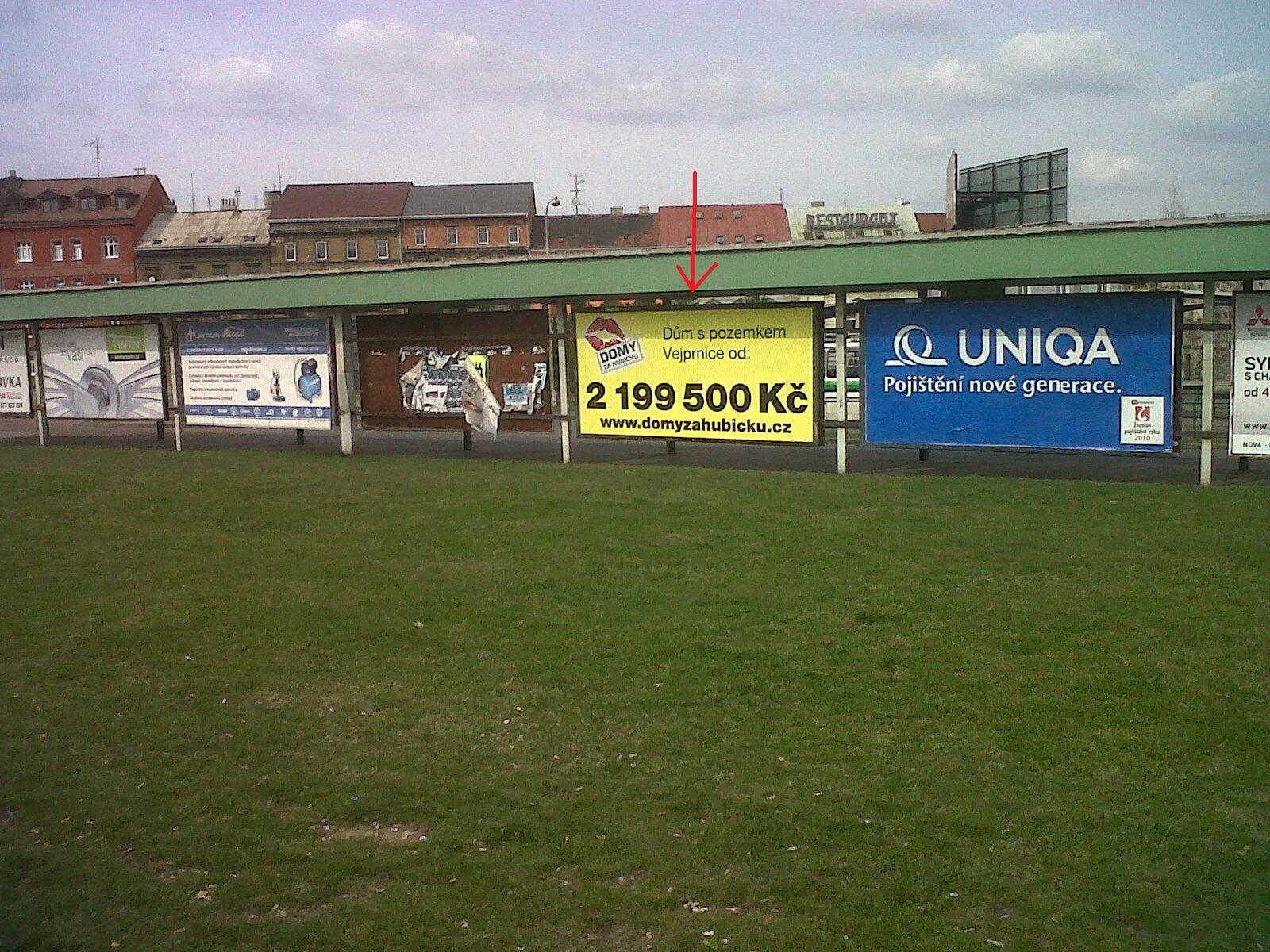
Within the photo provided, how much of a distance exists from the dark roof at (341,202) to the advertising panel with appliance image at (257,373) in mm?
66169

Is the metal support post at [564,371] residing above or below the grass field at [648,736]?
above

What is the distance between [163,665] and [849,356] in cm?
2298

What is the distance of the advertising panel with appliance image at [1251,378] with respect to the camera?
1450 cm

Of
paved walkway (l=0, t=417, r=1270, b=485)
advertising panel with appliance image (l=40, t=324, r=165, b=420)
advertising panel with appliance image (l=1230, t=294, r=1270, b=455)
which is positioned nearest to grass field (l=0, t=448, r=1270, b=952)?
advertising panel with appliance image (l=1230, t=294, r=1270, b=455)

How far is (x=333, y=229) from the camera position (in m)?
86.7

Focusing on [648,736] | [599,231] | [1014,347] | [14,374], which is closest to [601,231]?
[599,231]

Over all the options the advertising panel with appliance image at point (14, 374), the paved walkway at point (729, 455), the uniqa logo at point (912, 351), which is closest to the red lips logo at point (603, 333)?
the paved walkway at point (729, 455)

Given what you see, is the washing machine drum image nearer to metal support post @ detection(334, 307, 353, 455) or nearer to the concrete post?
metal support post @ detection(334, 307, 353, 455)

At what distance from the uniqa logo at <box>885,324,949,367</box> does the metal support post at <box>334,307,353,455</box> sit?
9.44m

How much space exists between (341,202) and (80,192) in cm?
1749

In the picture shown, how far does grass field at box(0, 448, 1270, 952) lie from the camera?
4832mm

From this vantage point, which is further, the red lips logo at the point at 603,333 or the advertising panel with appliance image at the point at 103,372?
the advertising panel with appliance image at the point at 103,372

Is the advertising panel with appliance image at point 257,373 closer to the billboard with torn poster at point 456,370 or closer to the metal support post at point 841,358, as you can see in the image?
the billboard with torn poster at point 456,370

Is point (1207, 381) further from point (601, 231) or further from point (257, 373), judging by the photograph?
point (601, 231)
